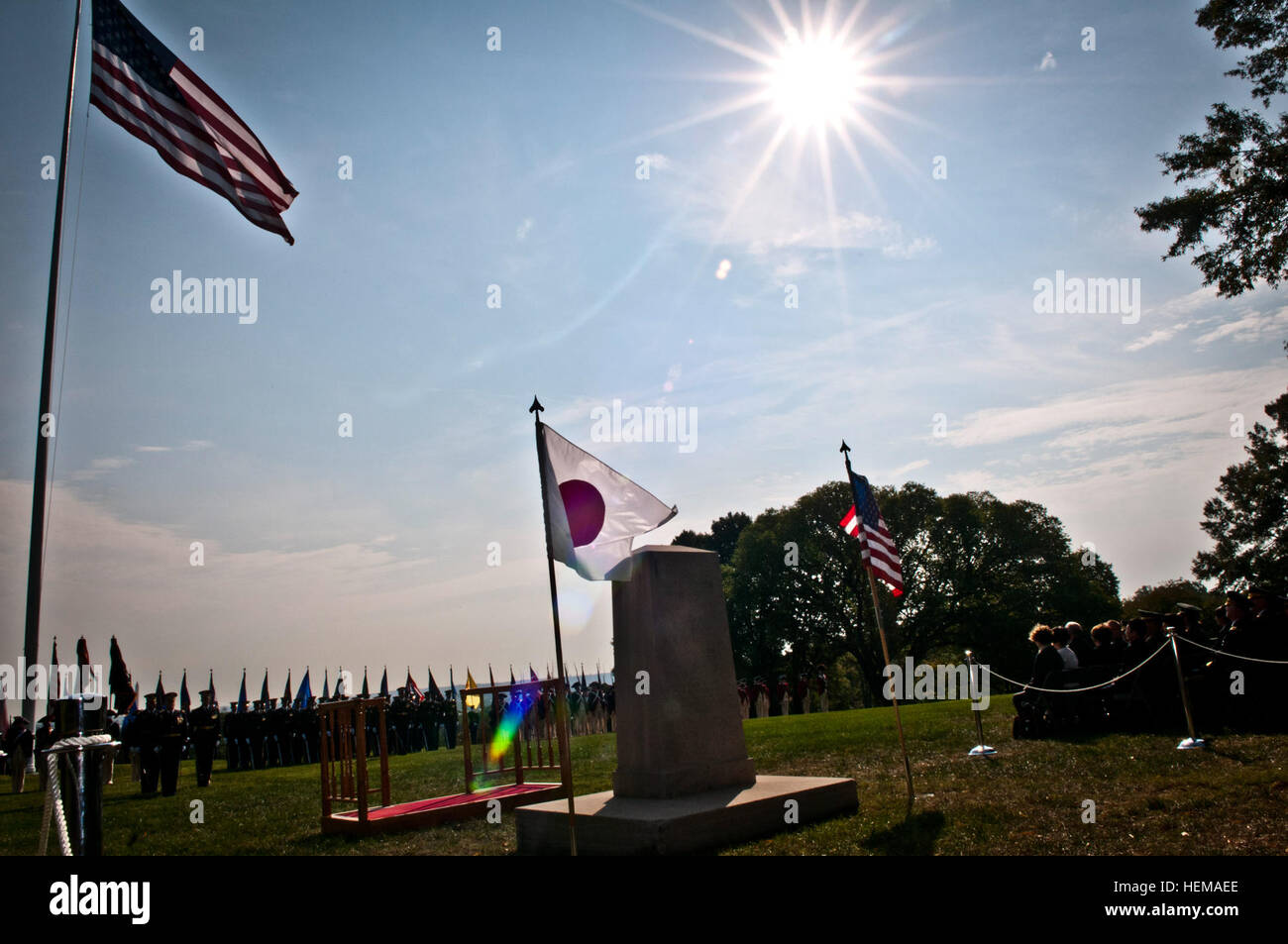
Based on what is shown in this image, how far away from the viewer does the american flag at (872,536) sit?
10.1m

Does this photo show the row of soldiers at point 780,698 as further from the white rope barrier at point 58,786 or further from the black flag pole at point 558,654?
the white rope barrier at point 58,786

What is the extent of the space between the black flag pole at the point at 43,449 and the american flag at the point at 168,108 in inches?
25.6

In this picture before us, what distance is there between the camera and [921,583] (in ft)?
159

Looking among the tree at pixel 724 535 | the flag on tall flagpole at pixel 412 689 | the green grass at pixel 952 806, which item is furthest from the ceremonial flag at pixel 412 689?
the tree at pixel 724 535

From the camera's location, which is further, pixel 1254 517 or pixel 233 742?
pixel 1254 517

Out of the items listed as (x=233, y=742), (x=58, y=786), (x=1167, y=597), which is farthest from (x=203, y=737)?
(x=1167, y=597)

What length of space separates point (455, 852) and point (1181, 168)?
18926 millimetres

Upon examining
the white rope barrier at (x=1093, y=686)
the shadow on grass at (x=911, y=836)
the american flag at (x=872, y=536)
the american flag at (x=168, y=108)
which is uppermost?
the american flag at (x=168, y=108)

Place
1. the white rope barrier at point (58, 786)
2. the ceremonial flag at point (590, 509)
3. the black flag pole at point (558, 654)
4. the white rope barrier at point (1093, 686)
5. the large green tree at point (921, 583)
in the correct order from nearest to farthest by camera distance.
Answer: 1. the white rope barrier at point (58, 786)
2. the black flag pole at point (558, 654)
3. the ceremonial flag at point (590, 509)
4. the white rope barrier at point (1093, 686)
5. the large green tree at point (921, 583)

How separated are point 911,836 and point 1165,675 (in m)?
7.24

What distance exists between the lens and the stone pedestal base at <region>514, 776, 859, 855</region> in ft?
23.0

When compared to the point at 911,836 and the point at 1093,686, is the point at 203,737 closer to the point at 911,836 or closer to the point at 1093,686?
the point at 911,836

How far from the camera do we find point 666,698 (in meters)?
8.43
